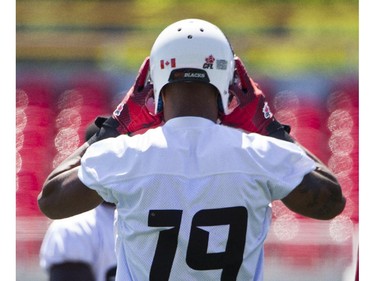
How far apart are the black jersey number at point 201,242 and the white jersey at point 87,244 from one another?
3.34ft

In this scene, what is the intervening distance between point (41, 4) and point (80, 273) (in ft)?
15.0

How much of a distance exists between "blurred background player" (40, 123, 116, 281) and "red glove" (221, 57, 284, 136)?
0.97m

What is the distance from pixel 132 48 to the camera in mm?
6504

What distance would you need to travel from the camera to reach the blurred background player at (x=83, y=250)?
2.45m

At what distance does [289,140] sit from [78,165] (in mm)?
415

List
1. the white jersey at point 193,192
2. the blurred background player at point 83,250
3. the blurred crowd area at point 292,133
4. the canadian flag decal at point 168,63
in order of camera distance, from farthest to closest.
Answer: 1. the blurred crowd area at point 292,133
2. the blurred background player at point 83,250
3. the canadian flag decal at point 168,63
4. the white jersey at point 193,192

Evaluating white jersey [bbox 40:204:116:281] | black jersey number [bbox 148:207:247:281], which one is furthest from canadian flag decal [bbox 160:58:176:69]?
white jersey [bbox 40:204:116:281]

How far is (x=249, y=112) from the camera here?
1.60 metres

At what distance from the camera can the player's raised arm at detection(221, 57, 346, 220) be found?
4.82 feet

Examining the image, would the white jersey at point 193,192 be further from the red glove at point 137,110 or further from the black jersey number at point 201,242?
the red glove at point 137,110

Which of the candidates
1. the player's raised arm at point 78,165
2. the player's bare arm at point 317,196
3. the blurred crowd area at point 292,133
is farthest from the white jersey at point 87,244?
the blurred crowd area at point 292,133

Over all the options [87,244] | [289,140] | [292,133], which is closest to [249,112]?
[289,140]
